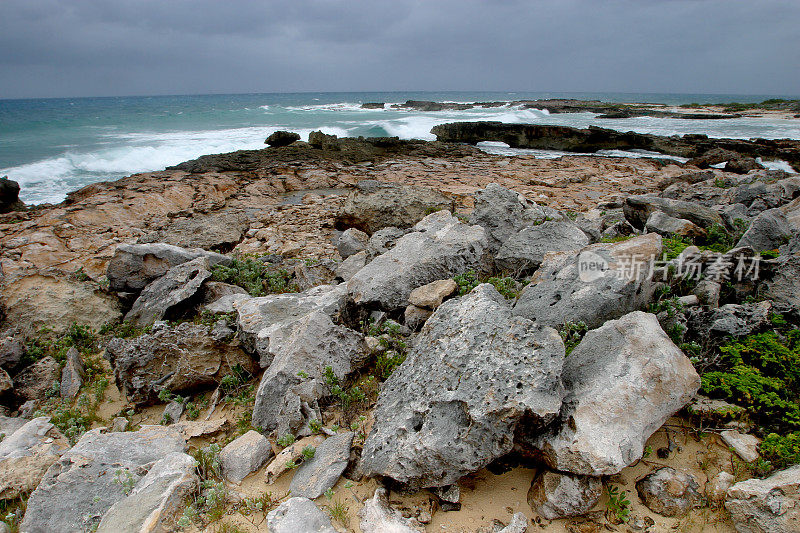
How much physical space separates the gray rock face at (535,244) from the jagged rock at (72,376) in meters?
4.26

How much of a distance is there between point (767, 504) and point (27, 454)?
436cm

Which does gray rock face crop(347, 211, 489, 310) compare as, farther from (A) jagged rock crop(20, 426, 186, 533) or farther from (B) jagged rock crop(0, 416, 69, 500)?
(B) jagged rock crop(0, 416, 69, 500)

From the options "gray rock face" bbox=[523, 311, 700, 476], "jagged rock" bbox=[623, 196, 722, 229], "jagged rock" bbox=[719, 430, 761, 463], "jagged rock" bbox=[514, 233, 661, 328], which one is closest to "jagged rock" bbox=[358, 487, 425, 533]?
"gray rock face" bbox=[523, 311, 700, 476]

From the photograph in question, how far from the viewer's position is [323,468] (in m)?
2.50

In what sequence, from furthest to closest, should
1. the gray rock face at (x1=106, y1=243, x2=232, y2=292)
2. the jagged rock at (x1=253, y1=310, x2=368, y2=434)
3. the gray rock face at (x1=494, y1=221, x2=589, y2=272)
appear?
the gray rock face at (x1=106, y1=243, x2=232, y2=292), the gray rock face at (x1=494, y1=221, x2=589, y2=272), the jagged rock at (x1=253, y1=310, x2=368, y2=434)

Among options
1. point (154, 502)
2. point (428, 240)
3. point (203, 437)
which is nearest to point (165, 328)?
point (203, 437)

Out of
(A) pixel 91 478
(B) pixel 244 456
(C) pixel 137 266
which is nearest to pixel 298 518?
(B) pixel 244 456

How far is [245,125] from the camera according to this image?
36.9 meters

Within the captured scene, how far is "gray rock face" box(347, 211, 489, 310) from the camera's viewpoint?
13.3ft

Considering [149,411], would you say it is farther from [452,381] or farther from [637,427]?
[637,427]

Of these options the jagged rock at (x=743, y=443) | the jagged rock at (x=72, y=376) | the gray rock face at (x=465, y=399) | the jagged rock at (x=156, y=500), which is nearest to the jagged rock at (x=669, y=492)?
the jagged rock at (x=743, y=443)

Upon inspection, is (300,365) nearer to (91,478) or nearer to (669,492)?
(91,478)

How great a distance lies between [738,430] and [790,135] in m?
33.5

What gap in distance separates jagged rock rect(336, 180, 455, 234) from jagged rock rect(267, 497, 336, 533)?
5563mm
